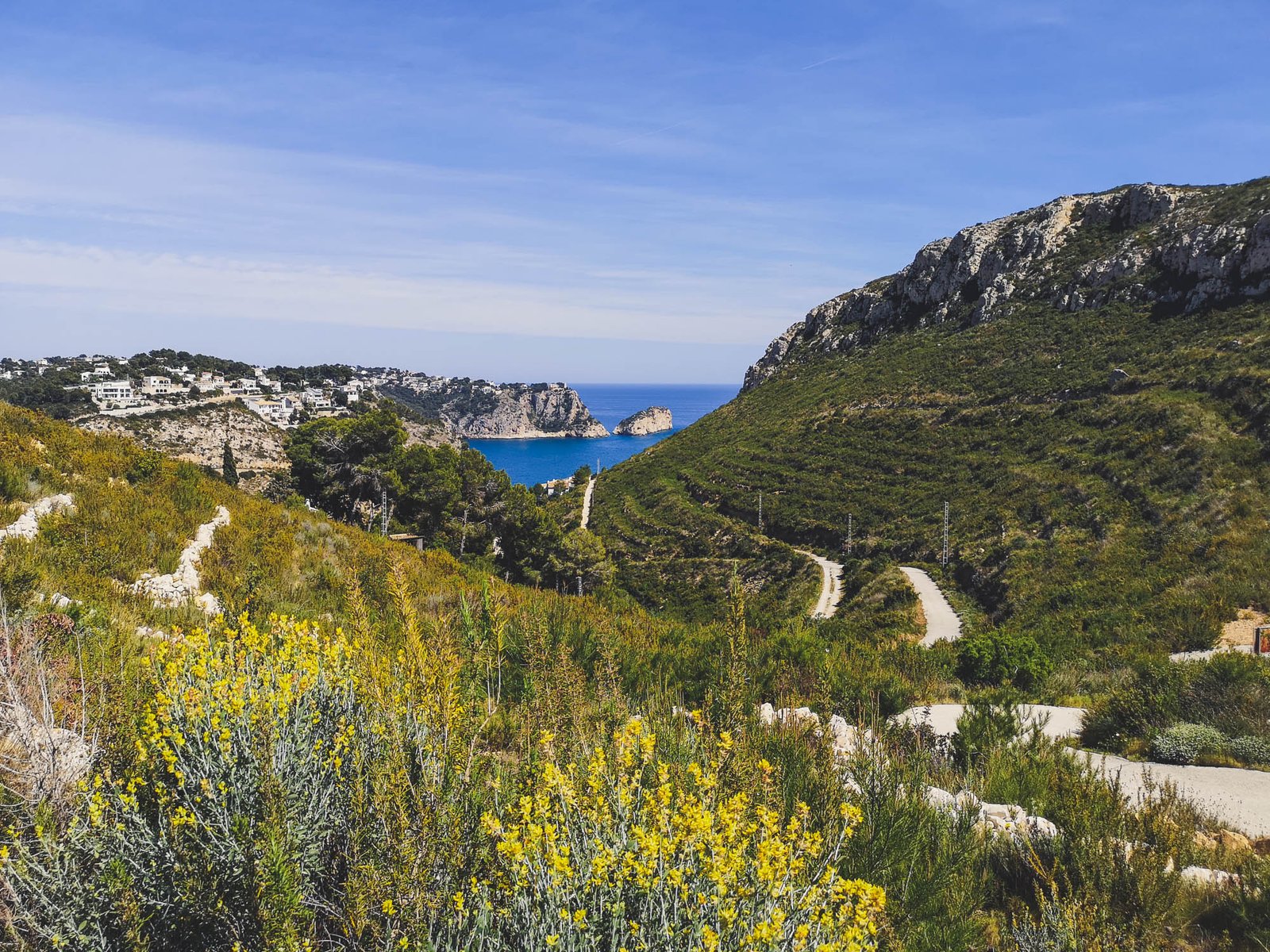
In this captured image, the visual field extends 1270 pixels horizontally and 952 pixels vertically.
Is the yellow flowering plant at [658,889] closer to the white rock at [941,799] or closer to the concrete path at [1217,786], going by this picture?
the white rock at [941,799]

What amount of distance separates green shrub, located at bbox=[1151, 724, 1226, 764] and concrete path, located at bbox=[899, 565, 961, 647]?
17.5 metres

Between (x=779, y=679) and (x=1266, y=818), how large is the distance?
3.65 metres

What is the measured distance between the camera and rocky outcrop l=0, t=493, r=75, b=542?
7355mm

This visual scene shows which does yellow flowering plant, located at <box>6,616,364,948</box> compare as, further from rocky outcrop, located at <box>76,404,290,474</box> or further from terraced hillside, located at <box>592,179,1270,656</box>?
rocky outcrop, located at <box>76,404,290,474</box>

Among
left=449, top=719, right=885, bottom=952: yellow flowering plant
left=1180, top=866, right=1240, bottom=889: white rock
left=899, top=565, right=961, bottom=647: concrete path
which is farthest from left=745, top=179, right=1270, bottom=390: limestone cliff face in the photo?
left=449, top=719, right=885, bottom=952: yellow flowering plant

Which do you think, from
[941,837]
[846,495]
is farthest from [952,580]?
[941,837]

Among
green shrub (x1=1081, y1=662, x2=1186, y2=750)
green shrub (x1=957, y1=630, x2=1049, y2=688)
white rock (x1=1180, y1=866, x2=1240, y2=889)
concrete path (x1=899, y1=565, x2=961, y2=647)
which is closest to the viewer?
white rock (x1=1180, y1=866, x2=1240, y2=889)

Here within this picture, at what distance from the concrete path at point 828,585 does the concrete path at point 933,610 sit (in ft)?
12.5

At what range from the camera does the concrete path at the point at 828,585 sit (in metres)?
35.8

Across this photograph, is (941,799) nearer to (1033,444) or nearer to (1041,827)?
(1041,827)

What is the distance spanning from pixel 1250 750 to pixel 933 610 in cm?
2574

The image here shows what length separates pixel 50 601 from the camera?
5.74 m

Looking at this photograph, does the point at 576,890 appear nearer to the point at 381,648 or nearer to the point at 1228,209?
the point at 381,648

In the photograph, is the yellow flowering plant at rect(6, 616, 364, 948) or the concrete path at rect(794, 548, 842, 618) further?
the concrete path at rect(794, 548, 842, 618)
